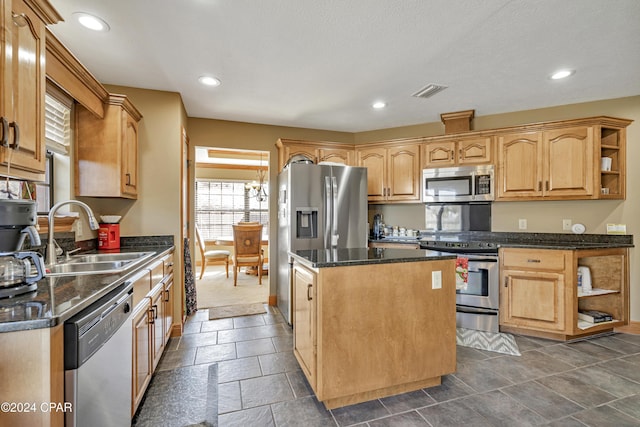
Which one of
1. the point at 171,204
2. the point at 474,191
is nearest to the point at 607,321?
the point at 474,191

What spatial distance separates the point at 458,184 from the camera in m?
3.59

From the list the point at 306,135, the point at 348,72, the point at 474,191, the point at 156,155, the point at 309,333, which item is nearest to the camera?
the point at 309,333

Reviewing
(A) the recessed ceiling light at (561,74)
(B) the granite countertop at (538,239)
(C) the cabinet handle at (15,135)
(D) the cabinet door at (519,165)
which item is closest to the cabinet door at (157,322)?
(C) the cabinet handle at (15,135)

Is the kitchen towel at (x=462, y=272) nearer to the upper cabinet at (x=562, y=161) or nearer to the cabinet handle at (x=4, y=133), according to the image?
the upper cabinet at (x=562, y=161)

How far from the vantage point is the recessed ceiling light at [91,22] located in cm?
180

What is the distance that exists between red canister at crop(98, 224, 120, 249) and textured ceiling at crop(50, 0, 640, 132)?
4.51 ft

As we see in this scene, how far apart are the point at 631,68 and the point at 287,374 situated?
3884 mm

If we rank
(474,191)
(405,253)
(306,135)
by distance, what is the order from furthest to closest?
(306,135) < (474,191) < (405,253)

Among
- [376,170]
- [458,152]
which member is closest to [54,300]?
[376,170]

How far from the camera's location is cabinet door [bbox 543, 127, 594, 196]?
2984 mm

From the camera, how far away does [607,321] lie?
2934 mm

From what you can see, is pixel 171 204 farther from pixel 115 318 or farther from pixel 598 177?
pixel 598 177

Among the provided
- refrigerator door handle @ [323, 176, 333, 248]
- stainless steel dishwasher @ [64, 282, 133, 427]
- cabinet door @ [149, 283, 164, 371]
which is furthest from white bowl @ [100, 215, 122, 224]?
refrigerator door handle @ [323, 176, 333, 248]

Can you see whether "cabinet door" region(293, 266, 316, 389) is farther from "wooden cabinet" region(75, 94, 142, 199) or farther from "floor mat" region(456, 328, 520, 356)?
"wooden cabinet" region(75, 94, 142, 199)
